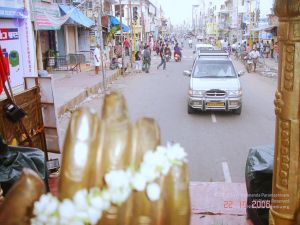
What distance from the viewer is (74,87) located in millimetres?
16047

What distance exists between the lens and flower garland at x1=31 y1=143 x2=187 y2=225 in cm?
133

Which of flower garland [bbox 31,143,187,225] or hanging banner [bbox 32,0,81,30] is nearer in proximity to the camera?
flower garland [bbox 31,143,187,225]

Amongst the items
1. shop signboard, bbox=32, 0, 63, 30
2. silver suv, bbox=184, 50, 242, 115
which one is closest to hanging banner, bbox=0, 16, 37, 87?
shop signboard, bbox=32, 0, 63, 30

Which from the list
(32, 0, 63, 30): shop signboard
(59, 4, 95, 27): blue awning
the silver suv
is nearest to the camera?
the silver suv

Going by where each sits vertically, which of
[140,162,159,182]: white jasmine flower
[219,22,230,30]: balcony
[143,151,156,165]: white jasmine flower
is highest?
[219,22,230,30]: balcony

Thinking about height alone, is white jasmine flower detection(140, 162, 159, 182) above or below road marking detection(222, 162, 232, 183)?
above

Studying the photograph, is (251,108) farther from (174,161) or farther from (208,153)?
(174,161)

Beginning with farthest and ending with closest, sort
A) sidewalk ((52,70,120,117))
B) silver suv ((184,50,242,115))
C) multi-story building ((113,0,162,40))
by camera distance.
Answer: multi-story building ((113,0,162,40)) → sidewalk ((52,70,120,117)) → silver suv ((184,50,242,115))

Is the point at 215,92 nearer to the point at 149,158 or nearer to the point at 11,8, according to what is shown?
the point at 11,8

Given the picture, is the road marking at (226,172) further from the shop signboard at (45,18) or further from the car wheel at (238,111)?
the shop signboard at (45,18)

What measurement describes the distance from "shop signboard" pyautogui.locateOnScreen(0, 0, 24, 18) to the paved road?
391 cm

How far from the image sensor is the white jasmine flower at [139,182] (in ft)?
4.37

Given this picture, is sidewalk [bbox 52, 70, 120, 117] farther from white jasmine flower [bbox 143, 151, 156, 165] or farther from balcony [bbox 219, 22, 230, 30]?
balcony [bbox 219, 22, 230, 30]

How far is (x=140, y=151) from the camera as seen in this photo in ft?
4.59
